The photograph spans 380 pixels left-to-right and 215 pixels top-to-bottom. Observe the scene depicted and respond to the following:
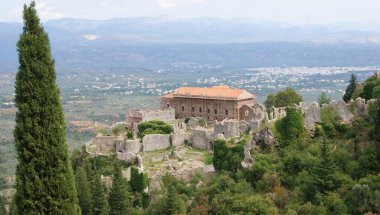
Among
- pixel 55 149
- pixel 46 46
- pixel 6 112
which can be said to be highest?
pixel 46 46

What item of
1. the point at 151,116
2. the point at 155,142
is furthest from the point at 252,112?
the point at 151,116

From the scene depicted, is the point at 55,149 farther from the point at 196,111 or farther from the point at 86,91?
the point at 86,91

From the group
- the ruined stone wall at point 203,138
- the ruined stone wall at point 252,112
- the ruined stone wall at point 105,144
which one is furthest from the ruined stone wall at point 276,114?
the ruined stone wall at point 105,144

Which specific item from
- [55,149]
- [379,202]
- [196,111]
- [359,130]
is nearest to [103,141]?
[196,111]

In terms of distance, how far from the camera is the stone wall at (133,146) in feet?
148

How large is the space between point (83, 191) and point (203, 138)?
38.2 feet

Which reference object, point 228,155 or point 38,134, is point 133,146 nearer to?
point 228,155

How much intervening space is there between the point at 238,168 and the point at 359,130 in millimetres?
7802

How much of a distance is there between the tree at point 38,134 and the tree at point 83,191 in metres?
18.6

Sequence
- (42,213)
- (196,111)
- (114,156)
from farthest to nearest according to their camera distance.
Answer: (196,111) → (114,156) → (42,213)

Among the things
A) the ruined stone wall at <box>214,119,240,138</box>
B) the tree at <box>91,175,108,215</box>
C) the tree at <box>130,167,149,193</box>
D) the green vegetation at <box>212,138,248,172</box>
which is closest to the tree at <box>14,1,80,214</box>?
the tree at <box>91,175,108,215</box>

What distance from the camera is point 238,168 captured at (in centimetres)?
3731

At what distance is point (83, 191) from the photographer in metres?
37.2

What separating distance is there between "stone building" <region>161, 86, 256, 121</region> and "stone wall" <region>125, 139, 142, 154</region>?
444 inches
